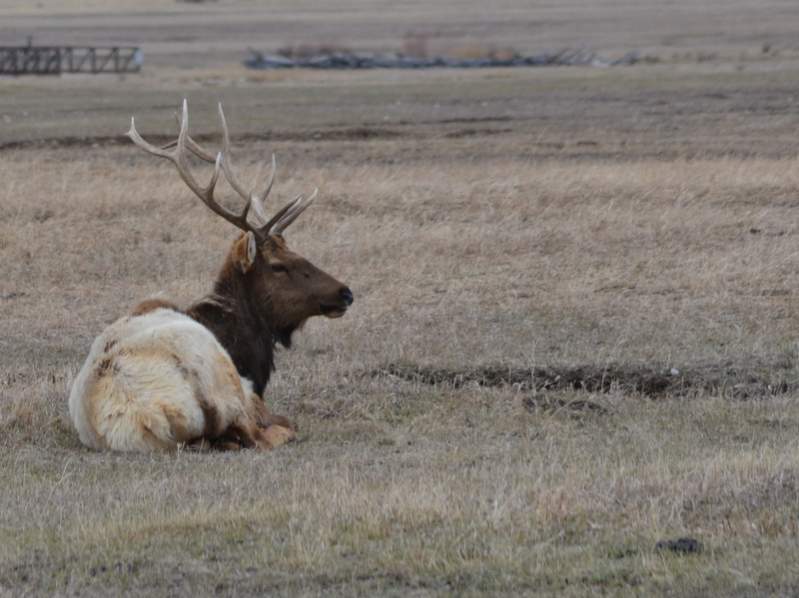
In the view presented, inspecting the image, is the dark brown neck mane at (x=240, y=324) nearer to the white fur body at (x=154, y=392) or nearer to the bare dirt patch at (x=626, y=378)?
the white fur body at (x=154, y=392)

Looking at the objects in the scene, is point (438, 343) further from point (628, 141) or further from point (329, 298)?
point (628, 141)

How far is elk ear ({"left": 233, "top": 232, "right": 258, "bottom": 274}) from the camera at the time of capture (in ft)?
37.0

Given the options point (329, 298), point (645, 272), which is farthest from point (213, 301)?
point (645, 272)

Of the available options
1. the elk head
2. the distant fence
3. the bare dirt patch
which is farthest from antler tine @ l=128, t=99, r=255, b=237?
the distant fence

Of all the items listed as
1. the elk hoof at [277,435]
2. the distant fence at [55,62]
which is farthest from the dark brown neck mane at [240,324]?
the distant fence at [55,62]

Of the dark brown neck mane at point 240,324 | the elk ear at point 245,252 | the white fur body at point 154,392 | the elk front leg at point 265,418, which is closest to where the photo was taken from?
the white fur body at point 154,392

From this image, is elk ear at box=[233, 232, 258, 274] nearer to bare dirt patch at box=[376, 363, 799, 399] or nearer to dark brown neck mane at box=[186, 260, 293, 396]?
dark brown neck mane at box=[186, 260, 293, 396]

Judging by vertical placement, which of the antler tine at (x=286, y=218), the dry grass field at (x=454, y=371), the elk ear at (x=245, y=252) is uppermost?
the antler tine at (x=286, y=218)

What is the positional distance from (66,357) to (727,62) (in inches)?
1956

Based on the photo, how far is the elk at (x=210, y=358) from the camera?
9.77 metres

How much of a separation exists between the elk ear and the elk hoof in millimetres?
1359

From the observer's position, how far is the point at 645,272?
54.4 feet

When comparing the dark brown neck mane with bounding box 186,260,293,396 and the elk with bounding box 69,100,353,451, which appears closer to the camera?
the elk with bounding box 69,100,353,451

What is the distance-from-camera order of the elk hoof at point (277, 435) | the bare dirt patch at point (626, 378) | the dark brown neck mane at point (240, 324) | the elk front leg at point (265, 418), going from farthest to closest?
the bare dirt patch at point (626, 378) < the dark brown neck mane at point (240, 324) < the elk front leg at point (265, 418) < the elk hoof at point (277, 435)
